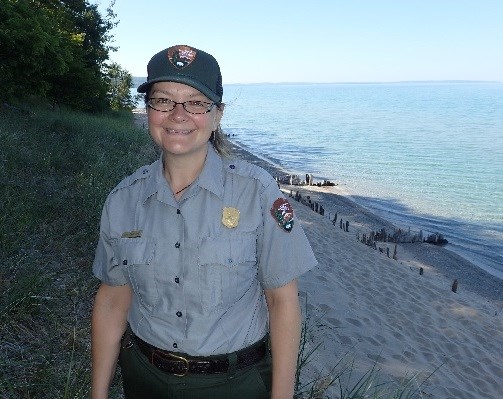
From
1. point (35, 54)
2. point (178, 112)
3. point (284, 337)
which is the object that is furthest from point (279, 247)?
point (35, 54)

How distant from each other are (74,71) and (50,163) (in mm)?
17127

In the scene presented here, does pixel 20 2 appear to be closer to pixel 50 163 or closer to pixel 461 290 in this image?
pixel 50 163

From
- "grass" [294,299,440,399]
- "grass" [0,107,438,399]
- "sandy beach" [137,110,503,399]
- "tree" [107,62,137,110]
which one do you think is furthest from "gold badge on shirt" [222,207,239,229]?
"tree" [107,62,137,110]

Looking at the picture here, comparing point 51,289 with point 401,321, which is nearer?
point 51,289

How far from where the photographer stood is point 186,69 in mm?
1969

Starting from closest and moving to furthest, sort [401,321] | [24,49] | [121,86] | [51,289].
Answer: [51,289], [401,321], [24,49], [121,86]

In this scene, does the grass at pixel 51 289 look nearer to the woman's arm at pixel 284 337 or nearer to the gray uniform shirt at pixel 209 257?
the gray uniform shirt at pixel 209 257

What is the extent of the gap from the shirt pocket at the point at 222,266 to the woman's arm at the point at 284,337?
0.56 feet

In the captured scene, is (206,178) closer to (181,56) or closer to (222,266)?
(222,266)

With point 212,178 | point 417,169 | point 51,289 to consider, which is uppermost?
point 212,178

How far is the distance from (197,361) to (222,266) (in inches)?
15.8

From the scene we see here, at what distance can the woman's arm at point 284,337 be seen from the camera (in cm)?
198

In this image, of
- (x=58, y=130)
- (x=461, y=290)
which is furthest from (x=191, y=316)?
(x=58, y=130)

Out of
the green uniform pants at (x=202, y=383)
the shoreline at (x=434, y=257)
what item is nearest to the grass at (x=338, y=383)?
the green uniform pants at (x=202, y=383)
